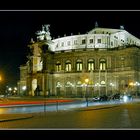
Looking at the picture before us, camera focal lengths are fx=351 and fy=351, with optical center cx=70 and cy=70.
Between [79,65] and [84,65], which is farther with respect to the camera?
[79,65]

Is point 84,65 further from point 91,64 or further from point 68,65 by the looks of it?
point 68,65

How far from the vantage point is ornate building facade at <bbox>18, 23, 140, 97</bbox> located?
10469 centimetres

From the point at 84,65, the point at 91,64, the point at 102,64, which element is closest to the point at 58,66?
the point at 84,65

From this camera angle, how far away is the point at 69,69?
379 feet

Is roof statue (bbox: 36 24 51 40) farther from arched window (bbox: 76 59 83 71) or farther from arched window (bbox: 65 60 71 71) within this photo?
arched window (bbox: 76 59 83 71)

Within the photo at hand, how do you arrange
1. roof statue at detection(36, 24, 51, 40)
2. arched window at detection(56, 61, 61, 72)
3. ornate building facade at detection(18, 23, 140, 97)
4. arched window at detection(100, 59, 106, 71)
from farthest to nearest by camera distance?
roof statue at detection(36, 24, 51, 40) → arched window at detection(56, 61, 61, 72) → arched window at detection(100, 59, 106, 71) → ornate building facade at detection(18, 23, 140, 97)

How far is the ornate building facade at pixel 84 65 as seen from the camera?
104688 millimetres

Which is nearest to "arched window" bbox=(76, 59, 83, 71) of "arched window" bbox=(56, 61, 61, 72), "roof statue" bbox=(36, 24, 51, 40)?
"arched window" bbox=(56, 61, 61, 72)

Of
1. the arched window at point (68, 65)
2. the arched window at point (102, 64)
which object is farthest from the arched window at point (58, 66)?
the arched window at point (102, 64)

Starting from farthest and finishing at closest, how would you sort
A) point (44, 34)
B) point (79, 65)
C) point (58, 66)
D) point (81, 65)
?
point (44, 34) < point (58, 66) < point (79, 65) < point (81, 65)

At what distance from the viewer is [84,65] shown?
112 metres

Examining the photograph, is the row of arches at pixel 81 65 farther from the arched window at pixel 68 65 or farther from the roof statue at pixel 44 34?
the roof statue at pixel 44 34
